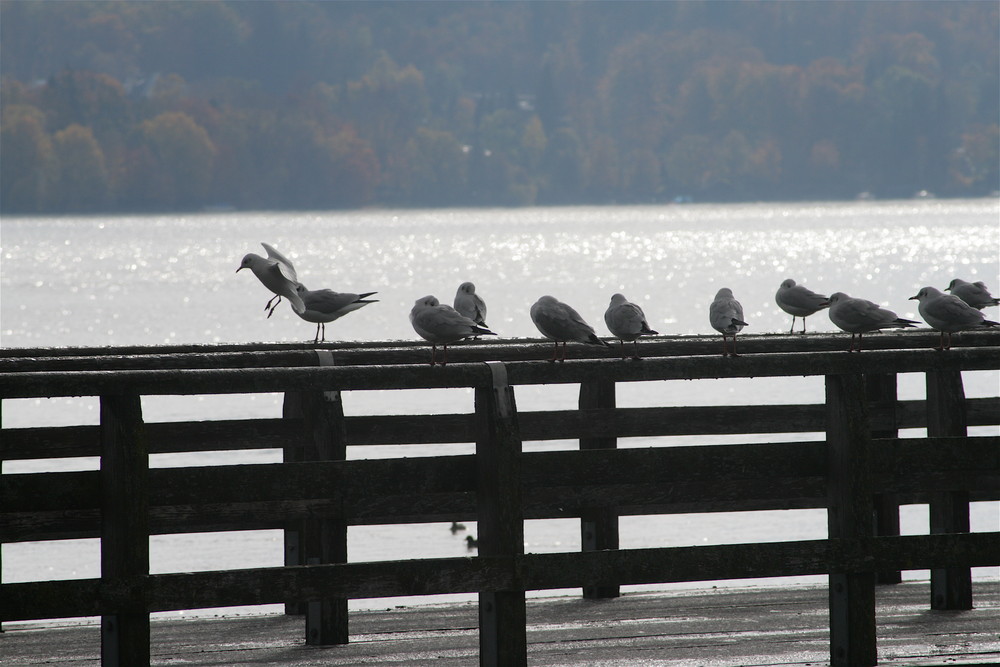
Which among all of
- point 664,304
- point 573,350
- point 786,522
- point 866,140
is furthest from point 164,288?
point 866,140

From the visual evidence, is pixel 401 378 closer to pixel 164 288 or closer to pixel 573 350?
pixel 573 350

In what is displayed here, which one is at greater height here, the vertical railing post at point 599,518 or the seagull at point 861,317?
the seagull at point 861,317

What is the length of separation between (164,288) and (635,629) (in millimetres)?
84790

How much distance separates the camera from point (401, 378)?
6703mm

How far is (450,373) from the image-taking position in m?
6.70

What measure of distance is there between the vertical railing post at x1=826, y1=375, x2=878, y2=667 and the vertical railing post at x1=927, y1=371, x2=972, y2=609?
1440 mm

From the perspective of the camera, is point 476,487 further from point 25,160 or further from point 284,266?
point 25,160

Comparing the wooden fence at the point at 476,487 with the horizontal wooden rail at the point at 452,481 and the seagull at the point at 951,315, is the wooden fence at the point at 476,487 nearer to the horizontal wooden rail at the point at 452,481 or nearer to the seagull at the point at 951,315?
the horizontal wooden rail at the point at 452,481

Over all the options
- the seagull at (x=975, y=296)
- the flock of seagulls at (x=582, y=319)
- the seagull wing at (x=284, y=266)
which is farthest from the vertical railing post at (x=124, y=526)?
the seagull at (x=975, y=296)

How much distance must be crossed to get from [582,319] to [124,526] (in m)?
3.77

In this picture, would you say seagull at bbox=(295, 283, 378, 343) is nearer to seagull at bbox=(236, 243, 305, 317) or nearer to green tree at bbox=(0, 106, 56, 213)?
seagull at bbox=(236, 243, 305, 317)

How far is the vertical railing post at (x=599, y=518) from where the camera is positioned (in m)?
9.62

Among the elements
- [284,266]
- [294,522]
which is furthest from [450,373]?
[284,266]

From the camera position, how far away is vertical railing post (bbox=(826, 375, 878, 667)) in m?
7.06
